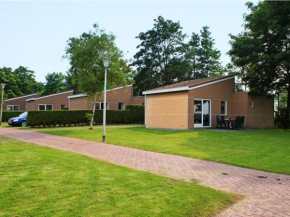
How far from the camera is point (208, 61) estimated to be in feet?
159

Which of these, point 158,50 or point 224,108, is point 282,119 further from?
point 158,50

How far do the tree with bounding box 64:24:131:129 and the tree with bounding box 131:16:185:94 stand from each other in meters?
24.7

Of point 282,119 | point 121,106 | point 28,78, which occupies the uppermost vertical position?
point 28,78

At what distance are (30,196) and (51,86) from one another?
6467 centimetres

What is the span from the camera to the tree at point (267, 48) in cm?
1811

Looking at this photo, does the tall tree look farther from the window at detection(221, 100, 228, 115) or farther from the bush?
the window at detection(221, 100, 228, 115)

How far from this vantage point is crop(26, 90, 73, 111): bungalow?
3631 centimetres

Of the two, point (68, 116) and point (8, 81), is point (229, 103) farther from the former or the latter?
point (8, 81)

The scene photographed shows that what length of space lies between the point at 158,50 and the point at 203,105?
28.1m

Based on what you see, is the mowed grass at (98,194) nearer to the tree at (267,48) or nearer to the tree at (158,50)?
the tree at (267,48)

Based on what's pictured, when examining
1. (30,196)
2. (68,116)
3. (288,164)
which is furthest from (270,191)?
(68,116)

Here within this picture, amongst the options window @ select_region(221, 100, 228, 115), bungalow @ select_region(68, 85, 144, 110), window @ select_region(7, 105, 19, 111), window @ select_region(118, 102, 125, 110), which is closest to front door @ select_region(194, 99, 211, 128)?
window @ select_region(221, 100, 228, 115)

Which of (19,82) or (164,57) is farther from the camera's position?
(19,82)

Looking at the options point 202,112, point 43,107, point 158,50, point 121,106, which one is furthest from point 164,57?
point 202,112
